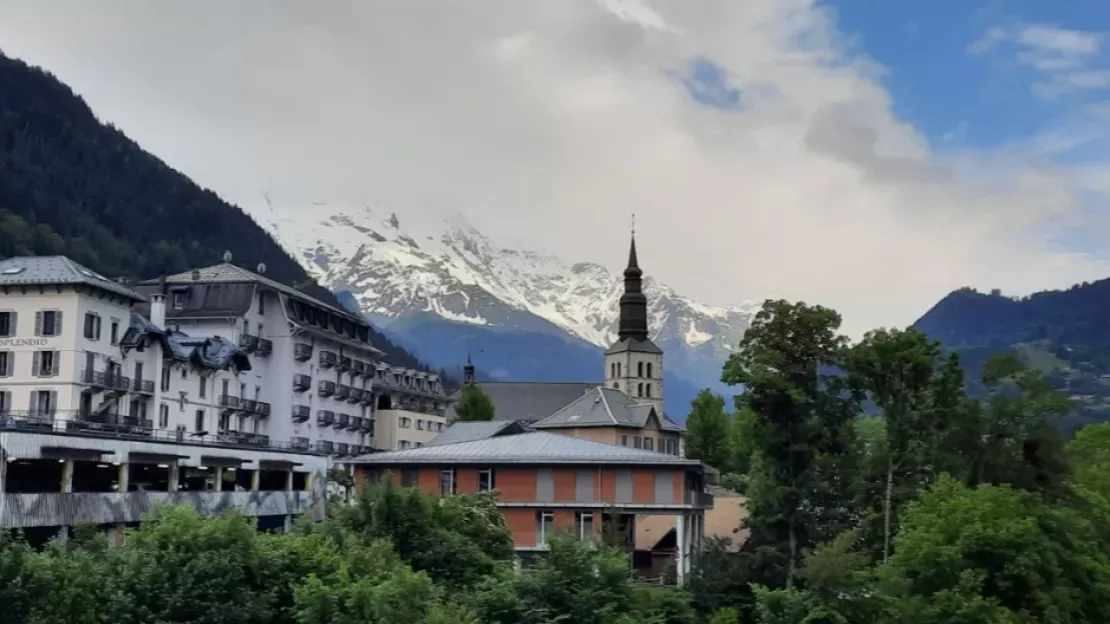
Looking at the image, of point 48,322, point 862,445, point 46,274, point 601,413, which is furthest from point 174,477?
point 601,413

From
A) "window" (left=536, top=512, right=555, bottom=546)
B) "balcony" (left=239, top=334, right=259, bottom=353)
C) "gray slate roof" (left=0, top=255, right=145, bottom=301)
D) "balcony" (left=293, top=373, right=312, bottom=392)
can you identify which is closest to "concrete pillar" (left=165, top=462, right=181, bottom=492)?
"gray slate roof" (left=0, top=255, right=145, bottom=301)

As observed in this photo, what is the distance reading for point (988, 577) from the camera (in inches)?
1865

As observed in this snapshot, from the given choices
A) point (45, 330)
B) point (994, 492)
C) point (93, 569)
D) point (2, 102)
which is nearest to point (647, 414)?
point (45, 330)

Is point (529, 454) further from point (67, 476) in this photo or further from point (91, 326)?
point (91, 326)

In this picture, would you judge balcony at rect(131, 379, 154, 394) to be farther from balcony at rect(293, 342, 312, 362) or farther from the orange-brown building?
balcony at rect(293, 342, 312, 362)

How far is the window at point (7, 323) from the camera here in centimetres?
7012

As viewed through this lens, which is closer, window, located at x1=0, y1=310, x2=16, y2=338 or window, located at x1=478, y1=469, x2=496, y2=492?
window, located at x1=478, y1=469, x2=496, y2=492

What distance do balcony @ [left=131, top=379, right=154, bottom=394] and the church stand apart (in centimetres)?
2725

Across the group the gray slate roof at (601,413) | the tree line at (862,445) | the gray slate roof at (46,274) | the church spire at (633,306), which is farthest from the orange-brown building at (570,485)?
the church spire at (633,306)

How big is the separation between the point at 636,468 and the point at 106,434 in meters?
27.7

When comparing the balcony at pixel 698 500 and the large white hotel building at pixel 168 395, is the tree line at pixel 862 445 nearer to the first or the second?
the balcony at pixel 698 500

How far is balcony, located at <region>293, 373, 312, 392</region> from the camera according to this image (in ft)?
325

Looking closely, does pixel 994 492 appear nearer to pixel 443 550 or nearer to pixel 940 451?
pixel 940 451

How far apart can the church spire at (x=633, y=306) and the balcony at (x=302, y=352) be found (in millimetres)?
67888
